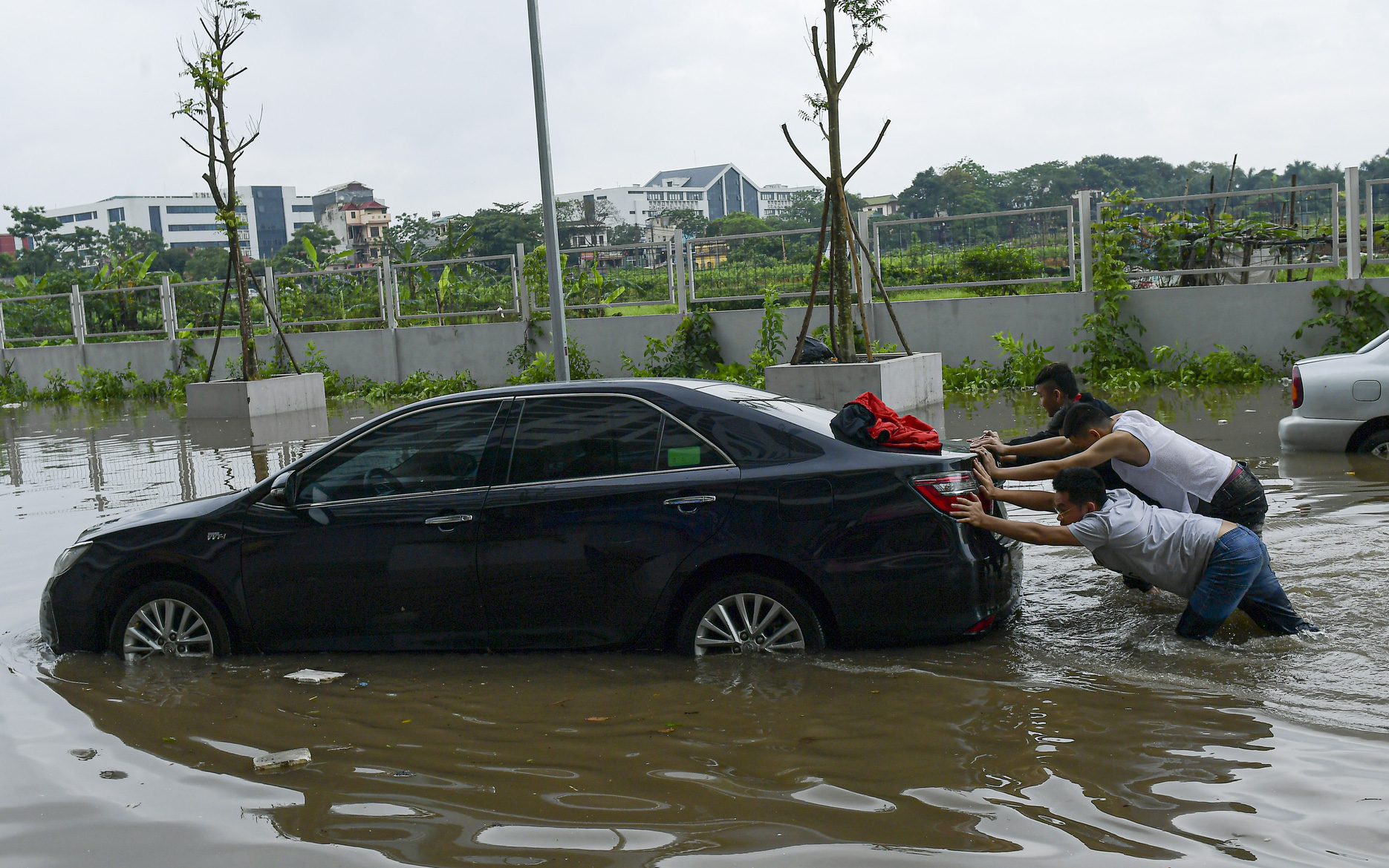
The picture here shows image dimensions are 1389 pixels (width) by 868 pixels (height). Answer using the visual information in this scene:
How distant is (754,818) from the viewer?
395cm

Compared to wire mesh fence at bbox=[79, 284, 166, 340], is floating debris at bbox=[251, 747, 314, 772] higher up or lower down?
lower down

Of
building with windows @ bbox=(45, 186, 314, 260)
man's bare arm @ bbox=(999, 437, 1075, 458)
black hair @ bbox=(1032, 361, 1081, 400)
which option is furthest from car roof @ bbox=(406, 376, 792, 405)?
building with windows @ bbox=(45, 186, 314, 260)

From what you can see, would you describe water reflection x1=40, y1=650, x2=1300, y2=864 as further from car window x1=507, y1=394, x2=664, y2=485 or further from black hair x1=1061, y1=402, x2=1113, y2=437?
black hair x1=1061, y1=402, x2=1113, y2=437

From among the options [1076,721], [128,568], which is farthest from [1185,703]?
[128,568]

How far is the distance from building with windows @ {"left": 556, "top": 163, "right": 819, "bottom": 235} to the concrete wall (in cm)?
9444

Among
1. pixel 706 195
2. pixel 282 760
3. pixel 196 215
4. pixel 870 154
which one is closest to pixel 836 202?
pixel 870 154

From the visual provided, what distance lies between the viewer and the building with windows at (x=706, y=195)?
12350 cm

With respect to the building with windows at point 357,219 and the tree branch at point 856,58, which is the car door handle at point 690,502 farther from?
the building with windows at point 357,219

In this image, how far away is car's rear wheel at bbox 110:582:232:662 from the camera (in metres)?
6.12

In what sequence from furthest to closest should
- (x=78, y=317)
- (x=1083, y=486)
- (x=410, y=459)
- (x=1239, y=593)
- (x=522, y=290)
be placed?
(x=78, y=317) < (x=522, y=290) < (x=410, y=459) < (x=1083, y=486) < (x=1239, y=593)

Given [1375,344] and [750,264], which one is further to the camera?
[750,264]

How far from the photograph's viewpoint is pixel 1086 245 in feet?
56.2

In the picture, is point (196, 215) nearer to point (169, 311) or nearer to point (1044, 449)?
point (169, 311)

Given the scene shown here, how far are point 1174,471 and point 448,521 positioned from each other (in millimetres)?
3699
